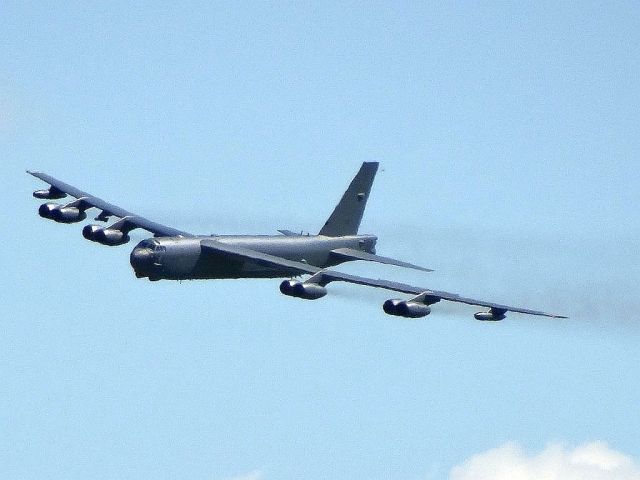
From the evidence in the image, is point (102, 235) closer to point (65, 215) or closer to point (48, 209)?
point (65, 215)

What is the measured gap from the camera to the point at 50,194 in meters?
104

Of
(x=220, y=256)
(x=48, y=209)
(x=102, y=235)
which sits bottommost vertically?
(x=220, y=256)

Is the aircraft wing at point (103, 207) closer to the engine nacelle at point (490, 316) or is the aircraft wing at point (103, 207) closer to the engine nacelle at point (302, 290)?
the engine nacelle at point (302, 290)

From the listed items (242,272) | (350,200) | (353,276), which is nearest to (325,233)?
(350,200)

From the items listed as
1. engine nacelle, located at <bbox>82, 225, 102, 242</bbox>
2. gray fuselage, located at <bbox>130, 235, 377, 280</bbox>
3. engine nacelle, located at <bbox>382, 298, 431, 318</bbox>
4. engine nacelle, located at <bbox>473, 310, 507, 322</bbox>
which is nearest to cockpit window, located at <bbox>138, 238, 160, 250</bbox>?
gray fuselage, located at <bbox>130, 235, 377, 280</bbox>

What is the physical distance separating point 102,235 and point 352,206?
56.9ft

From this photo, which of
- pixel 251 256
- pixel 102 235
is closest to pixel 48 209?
pixel 102 235

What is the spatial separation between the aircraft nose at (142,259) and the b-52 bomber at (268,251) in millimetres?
60

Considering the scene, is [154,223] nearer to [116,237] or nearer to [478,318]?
[116,237]

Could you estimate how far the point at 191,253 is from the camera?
91625 millimetres

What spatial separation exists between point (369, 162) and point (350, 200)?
2.96 m

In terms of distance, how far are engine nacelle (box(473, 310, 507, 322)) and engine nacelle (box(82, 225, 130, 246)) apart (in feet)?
82.6

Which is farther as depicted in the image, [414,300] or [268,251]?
[268,251]

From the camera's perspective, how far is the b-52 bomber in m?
85.6
